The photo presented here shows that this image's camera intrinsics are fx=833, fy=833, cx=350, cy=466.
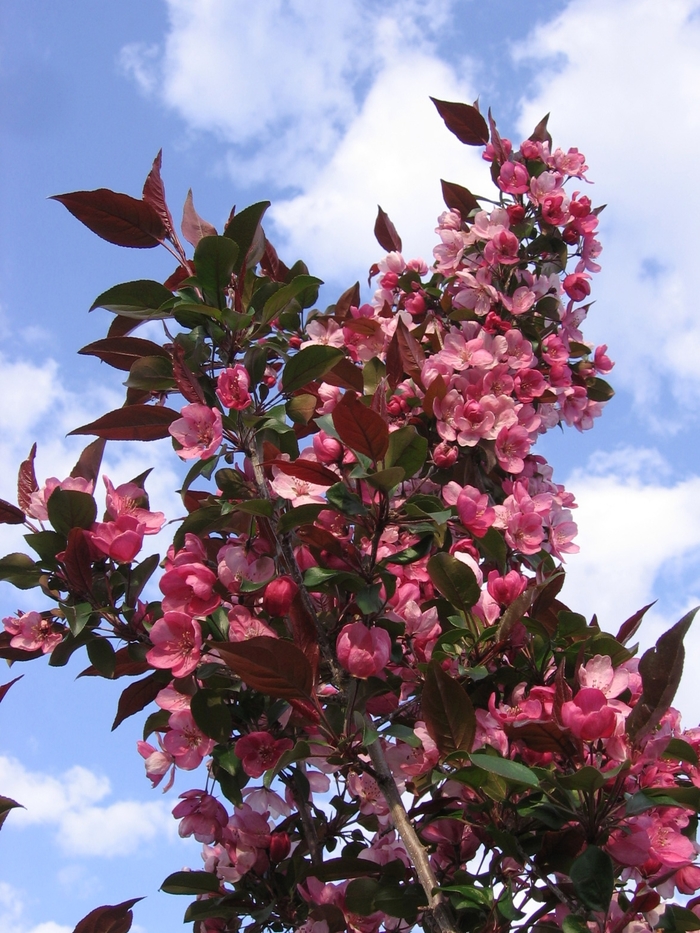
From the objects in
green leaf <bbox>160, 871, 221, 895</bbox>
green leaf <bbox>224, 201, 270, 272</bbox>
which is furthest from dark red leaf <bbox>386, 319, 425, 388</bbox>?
green leaf <bbox>160, 871, 221, 895</bbox>

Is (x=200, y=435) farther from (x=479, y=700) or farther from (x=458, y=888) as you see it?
(x=458, y=888)

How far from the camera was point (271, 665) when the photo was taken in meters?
1.26

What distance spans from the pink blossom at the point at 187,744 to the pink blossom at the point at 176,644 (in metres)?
0.12

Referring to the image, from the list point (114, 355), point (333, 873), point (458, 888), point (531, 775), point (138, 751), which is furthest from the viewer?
point (114, 355)

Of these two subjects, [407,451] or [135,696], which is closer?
[407,451]

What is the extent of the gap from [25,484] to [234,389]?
0.52 metres

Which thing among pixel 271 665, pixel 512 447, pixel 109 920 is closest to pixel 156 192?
pixel 512 447

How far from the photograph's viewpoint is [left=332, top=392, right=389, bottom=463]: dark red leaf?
52.6 inches

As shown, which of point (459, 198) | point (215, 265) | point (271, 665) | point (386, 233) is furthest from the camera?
point (386, 233)

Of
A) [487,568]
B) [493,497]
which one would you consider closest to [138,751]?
[487,568]

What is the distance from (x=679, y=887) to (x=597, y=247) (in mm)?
1764

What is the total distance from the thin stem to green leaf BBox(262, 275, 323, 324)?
2.79 ft

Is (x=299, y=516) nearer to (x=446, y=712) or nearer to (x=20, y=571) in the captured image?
(x=446, y=712)

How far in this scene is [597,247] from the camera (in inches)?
99.7
